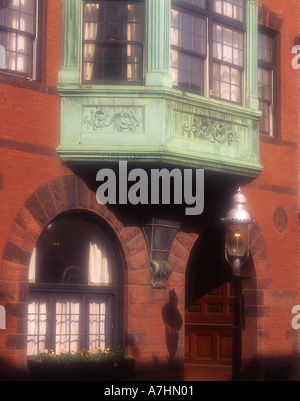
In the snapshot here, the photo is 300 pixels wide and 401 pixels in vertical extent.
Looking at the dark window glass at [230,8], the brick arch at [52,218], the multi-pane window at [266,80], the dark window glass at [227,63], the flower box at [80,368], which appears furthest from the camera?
the multi-pane window at [266,80]

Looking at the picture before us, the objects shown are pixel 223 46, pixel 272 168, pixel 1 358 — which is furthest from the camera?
pixel 272 168

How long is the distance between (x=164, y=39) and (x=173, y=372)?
590 centimetres

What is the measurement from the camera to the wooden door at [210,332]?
724 inches

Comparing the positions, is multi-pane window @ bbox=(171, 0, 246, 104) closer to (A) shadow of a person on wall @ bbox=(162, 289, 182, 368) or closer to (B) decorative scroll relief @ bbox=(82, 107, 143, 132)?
(B) decorative scroll relief @ bbox=(82, 107, 143, 132)

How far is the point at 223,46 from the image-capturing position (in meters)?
16.1

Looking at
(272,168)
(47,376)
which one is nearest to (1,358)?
(47,376)

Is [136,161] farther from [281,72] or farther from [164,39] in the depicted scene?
[281,72]

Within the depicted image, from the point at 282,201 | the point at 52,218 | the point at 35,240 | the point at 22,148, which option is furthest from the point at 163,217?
the point at 282,201

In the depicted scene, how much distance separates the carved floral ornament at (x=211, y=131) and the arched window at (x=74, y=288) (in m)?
2.32

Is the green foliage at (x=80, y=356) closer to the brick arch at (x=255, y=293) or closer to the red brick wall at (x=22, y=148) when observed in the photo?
the red brick wall at (x=22, y=148)

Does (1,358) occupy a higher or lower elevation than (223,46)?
lower

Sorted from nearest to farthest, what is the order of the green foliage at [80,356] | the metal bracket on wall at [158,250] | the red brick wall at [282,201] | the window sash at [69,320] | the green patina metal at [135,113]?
the green foliage at [80,356] → the window sash at [69,320] → the green patina metal at [135,113] → the metal bracket on wall at [158,250] → the red brick wall at [282,201]

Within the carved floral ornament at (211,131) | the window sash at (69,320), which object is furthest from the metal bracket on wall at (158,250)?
the carved floral ornament at (211,131)

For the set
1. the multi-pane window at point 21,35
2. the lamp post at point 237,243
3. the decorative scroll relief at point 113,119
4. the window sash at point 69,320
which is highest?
the multi-pane window at point 21,35
